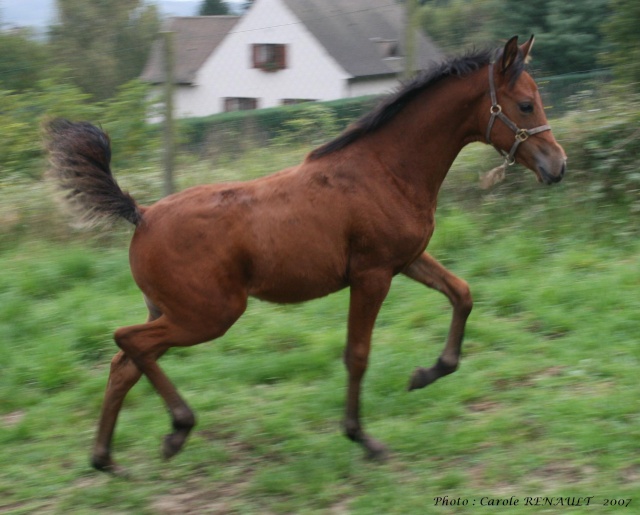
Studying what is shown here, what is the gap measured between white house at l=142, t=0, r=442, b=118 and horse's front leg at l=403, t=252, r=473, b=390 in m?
3.67

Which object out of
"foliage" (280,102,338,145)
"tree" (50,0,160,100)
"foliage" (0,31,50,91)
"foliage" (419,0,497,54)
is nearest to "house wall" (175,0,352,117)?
"tree" (50,0,160,100)

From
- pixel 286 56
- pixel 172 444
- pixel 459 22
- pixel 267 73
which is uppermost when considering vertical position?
pixel 459 22

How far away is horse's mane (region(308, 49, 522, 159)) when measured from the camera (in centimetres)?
459

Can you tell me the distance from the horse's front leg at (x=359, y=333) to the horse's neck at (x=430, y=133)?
565 millimetres

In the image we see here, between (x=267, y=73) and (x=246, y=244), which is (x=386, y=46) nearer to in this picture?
(x=267, y=73)

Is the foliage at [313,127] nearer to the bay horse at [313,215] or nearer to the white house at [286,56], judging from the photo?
the white house at [286,56]

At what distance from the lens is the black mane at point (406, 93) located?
4.59m

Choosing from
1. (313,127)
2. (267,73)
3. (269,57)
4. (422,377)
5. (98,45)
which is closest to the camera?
(422,377)

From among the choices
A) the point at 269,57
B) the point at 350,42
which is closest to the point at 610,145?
the point at 350,42

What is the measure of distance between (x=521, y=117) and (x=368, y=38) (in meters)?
10.7

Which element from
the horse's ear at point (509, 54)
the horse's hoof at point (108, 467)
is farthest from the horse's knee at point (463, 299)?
the horse's hoof at point (108, 467)

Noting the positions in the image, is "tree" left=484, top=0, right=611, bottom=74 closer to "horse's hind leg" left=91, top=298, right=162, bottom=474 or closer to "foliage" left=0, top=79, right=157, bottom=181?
"foliage" left=0, top=79, right=157, bottom=181

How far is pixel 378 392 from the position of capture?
5098 millimetres

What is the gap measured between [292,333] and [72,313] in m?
1.84
